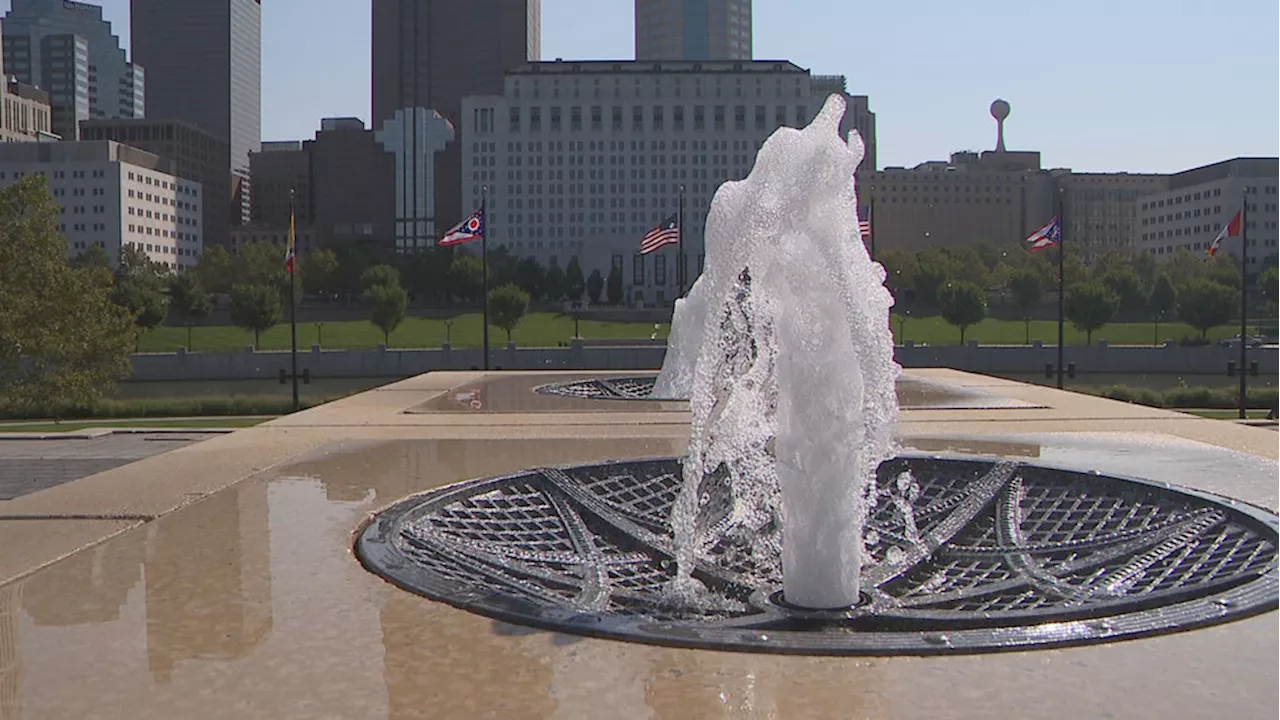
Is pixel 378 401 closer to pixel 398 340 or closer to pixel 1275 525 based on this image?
pixel 1275 525

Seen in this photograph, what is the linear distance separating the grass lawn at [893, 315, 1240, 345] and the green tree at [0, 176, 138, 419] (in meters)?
48.0

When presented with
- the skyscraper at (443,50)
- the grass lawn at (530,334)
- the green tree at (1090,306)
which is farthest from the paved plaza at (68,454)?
the skyscraper at (443,50)

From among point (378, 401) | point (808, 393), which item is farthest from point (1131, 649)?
point (378, 401)

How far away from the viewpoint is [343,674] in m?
5.46

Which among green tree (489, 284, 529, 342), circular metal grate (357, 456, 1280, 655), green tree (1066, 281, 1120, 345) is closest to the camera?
circular metal grate (357, 456, 1280, 655)

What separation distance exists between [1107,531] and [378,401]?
12706 millimetres

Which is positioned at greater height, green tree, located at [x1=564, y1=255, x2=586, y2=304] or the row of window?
the row of window

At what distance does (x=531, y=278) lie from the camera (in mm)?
103375

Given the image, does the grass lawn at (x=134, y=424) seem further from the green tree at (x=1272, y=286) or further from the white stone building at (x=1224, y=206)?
the white stone building at (x=1224, y=206)

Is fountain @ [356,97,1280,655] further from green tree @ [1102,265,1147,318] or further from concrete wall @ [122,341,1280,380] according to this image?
green tree @ [1102,265,1147,318]

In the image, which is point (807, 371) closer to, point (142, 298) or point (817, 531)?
point (817, 531)

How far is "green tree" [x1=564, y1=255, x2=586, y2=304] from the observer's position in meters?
109

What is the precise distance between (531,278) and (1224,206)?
2715 inches

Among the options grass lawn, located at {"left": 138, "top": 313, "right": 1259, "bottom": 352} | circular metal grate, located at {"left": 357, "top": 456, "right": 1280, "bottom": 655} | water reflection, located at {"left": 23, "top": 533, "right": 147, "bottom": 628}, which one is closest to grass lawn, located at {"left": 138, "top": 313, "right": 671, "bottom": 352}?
grass lawn, located at {"left": 138, "top": 313, "right": 1259, "bottom": 352}
